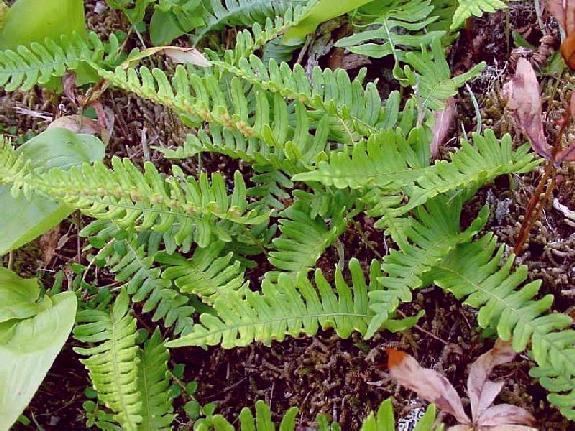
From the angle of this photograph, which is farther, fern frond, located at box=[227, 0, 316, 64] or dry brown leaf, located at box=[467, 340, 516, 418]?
fern frond, located at box=[227, 0, 316, 64]

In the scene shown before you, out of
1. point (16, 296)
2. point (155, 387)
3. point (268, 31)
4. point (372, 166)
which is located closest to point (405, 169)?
point (372, 166)

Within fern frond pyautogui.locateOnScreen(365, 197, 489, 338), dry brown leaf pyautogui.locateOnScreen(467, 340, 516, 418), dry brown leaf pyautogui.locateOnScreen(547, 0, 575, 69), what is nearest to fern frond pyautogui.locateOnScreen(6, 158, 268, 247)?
fern frond pyautogui.locateOnScreen(365, 197, 489, 338)

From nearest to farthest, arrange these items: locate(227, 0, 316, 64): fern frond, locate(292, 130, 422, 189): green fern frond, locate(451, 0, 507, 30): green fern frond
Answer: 1. locate(292, 130, 422, 189): green fern frond
2. locate(451, 0, 507, 30): green fern frond
3. locate(227, 0, 316, 64): fern frond

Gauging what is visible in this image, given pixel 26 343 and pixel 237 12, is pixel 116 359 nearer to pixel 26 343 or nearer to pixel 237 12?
pixel 26 343

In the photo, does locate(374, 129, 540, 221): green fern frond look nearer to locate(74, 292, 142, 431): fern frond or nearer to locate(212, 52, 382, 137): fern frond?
locate(212, 52, 382, 137): fern frond

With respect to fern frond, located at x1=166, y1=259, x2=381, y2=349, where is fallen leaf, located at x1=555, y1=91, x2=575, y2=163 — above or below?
above

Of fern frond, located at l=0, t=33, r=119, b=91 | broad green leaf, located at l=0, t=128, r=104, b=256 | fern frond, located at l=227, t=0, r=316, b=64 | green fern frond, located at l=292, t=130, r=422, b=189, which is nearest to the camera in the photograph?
green fern frond, located at l=292, t=130, r=422, b=189

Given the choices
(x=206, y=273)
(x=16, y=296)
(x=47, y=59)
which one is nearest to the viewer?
(x=206, y=273)
